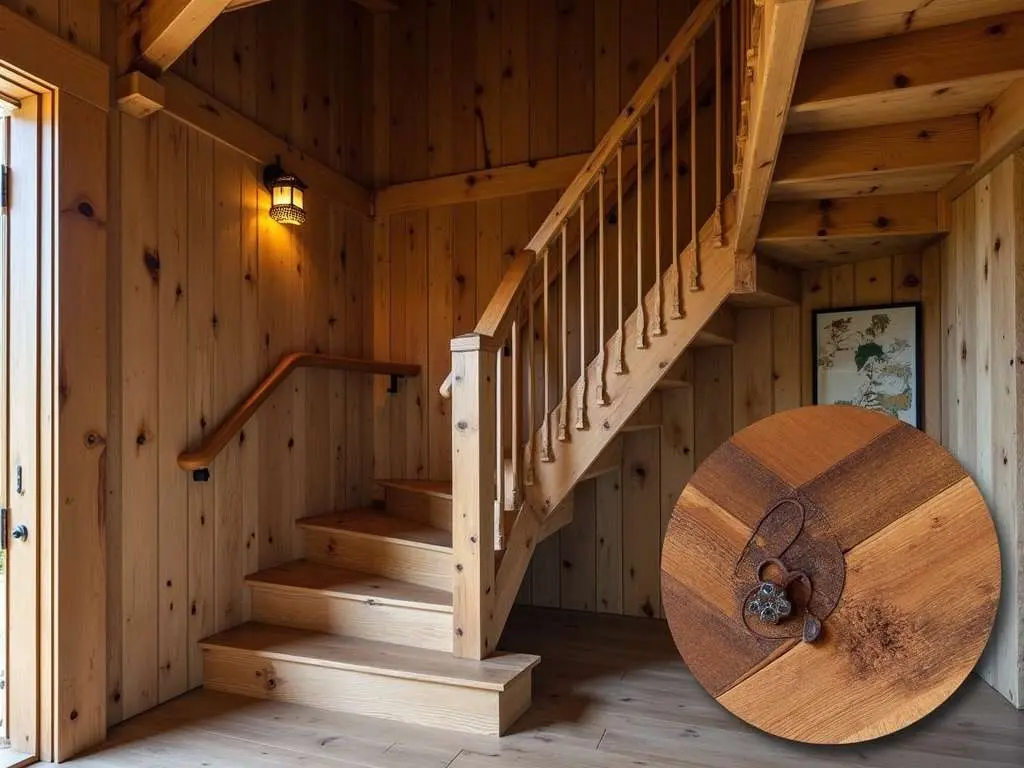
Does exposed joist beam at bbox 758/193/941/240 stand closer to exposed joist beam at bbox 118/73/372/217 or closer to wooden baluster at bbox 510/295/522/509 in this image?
wooden baluster at bbox 510/295/522/509

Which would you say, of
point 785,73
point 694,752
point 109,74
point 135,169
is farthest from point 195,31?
point 694,752

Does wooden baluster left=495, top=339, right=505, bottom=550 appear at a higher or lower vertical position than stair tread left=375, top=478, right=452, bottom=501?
higher

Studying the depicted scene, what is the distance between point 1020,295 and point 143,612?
10.4 feet

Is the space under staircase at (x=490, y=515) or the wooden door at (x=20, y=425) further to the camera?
the space under staircase at (x=490, y=515)

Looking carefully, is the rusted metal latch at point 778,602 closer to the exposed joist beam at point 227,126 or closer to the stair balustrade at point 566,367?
the stair balustrade at point 566,367

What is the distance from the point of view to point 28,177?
83.7 inches

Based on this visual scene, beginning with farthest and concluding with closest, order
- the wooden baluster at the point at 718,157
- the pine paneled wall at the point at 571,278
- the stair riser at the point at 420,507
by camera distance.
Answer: the pine paneled wall at the point at 571,278 < the stair riser at the point at 420,507 < the wooden baluster at the point at 718,157

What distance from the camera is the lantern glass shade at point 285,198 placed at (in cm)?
300

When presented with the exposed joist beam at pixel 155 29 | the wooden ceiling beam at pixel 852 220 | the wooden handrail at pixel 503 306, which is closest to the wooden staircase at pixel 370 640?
the wooden handrail at pixel 503 306

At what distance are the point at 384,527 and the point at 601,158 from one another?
1.83 metres

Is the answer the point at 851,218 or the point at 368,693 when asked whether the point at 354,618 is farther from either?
the point at 851,218

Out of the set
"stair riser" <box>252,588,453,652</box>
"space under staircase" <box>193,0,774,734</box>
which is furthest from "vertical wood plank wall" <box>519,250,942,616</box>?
"stair riser" <box>252,588,453,652</box>

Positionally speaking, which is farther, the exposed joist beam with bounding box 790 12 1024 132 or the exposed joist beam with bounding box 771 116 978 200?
the exposed joist beam with bounding box 771 116 978 200

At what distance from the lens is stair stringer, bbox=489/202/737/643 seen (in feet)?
8.37
